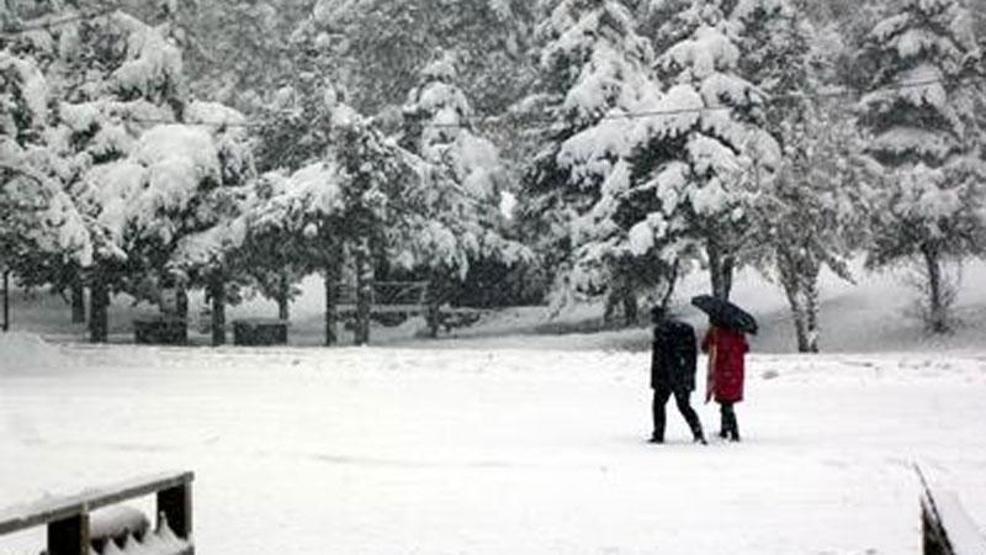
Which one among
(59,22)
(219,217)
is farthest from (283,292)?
(59,22)

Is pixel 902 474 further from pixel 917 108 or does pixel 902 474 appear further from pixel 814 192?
pixel 917 108

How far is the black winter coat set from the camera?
50.4 feet

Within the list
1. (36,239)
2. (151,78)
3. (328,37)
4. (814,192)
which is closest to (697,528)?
(36,239)

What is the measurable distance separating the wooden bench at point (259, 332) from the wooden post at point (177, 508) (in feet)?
108

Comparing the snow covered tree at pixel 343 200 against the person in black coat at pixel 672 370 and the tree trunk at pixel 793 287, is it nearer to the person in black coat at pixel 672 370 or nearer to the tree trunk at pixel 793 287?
the tree trunk at pixel 793 287

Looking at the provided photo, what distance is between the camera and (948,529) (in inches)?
212

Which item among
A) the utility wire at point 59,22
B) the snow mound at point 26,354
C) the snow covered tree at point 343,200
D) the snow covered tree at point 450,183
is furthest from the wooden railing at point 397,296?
the snow mound at point 26,354

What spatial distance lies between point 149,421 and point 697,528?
9690 millimetres

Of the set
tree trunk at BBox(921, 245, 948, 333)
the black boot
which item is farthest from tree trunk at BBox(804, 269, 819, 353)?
the black boot

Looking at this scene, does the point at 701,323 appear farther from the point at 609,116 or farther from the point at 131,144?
the point at 131,144

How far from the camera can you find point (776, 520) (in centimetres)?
1018

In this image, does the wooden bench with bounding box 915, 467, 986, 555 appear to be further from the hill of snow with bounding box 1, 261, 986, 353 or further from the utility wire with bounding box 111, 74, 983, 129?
the utility wire with bounding box 111, 74, 983, 129

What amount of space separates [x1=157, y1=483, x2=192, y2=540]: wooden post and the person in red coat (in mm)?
8758

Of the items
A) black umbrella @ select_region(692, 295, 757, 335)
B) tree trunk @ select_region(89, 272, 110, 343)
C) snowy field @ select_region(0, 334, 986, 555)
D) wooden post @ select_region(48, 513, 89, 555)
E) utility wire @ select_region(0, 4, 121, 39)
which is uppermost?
utility wire @ select_region(0, 4, 121, 39)
